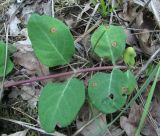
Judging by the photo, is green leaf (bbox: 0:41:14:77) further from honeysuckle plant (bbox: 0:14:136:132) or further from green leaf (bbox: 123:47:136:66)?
green leaf (bbox: 123:47:136:66)

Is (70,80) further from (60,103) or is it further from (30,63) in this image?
(30,63)

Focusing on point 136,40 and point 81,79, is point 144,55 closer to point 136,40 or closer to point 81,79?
point 136,40

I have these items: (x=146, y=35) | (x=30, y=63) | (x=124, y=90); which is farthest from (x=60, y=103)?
(x=146, y=35)

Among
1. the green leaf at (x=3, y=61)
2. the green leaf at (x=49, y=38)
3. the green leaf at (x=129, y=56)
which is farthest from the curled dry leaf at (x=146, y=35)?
the green leaf at (x=3, y=61)

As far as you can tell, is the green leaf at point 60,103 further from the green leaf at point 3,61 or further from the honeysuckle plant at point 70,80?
the green leaf at point 3,61

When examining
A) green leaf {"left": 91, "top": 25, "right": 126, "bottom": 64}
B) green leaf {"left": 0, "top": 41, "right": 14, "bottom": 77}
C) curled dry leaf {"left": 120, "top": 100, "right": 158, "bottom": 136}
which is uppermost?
green leaf {"left": 91, "top": 25, "right": 126, "bottom": 64}

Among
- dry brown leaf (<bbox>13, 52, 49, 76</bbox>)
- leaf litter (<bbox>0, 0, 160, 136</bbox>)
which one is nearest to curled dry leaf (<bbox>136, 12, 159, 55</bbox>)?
leaf litter (<bbox>0, 0, 160, 136</bbox>)

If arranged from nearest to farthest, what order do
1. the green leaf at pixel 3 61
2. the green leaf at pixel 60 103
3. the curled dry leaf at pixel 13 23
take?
the green leaf at pixel 60 103, the green leaf at pixel 3 61, the curled dry leaf at pixel 13 23
